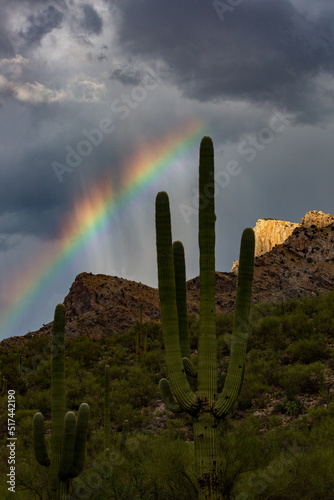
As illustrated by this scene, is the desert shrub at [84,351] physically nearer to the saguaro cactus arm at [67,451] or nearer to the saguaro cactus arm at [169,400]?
the saguaro cactus arm at [169,400]

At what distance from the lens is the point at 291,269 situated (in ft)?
135

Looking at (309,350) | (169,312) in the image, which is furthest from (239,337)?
(309,350)

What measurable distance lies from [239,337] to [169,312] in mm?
1365

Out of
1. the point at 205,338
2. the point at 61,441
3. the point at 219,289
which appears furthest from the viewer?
the point at 219,289

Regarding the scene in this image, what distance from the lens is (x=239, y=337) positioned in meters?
7.62

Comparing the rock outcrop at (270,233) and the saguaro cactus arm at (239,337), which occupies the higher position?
the rock outcrop at (270,233)

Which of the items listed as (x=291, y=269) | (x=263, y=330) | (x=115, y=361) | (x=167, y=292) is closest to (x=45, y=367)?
(x=115, y=361)

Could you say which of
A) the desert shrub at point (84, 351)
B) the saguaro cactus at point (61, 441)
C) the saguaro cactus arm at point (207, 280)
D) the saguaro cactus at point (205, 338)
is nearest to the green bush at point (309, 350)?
the saguaro cactus at point (205, 338)

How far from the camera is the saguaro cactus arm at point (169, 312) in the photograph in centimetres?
715

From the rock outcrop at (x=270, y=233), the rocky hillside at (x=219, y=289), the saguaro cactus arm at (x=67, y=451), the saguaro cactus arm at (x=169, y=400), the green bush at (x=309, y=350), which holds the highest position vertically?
the rock outcrop at (x=270, y=233)

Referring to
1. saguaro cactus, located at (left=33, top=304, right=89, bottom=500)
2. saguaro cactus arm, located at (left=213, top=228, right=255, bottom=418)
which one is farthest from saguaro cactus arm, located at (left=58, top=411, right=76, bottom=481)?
saguaro cactus arm, located at (left=213, top=228, right=255, bottom=418)

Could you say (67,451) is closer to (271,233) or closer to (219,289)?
(219,289)

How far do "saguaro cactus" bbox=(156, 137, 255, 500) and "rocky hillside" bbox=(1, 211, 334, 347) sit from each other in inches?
995

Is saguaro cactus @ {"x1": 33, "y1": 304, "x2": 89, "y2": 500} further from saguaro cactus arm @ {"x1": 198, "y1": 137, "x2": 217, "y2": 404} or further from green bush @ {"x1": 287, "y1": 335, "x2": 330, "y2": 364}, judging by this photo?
green bush @ {"x1": 287, "y1": 335, "x2": 330, "y2": 364}
